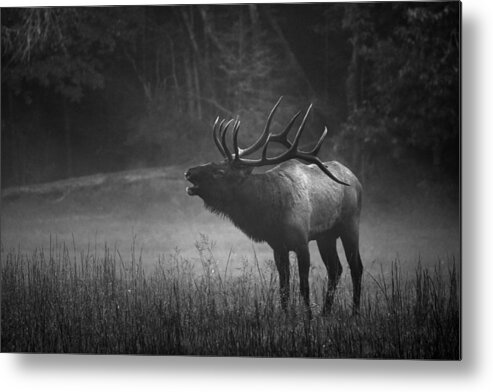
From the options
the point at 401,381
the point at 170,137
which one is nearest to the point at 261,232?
the point at 170,137

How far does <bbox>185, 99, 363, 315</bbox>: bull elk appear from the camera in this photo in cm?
513

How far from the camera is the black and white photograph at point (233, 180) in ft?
16.6

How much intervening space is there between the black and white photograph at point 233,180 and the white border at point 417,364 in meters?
0.08

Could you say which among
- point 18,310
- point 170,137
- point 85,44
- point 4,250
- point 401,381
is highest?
point 85,44

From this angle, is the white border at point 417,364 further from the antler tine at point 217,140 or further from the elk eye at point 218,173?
the elk eye at point 218,173

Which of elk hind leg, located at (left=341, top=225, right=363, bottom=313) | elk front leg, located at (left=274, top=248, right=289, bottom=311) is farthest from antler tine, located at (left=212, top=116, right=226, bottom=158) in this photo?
elk hind leg, located at (left=341, top=225, right=363, bottom=313)

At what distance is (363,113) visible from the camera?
5141 mm

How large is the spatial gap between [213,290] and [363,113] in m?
1.37

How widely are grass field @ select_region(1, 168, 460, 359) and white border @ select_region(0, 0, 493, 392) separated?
9 cm

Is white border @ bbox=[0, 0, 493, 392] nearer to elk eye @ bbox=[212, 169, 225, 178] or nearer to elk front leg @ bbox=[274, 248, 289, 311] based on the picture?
elk front leg @ bbox=[274, 248, 289, 311]

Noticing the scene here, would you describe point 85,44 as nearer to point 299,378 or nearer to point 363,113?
point 363,113

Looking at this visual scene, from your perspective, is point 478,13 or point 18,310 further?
point 18,310

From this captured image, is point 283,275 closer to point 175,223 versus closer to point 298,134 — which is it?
point 175,223

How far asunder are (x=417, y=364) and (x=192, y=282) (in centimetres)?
140
